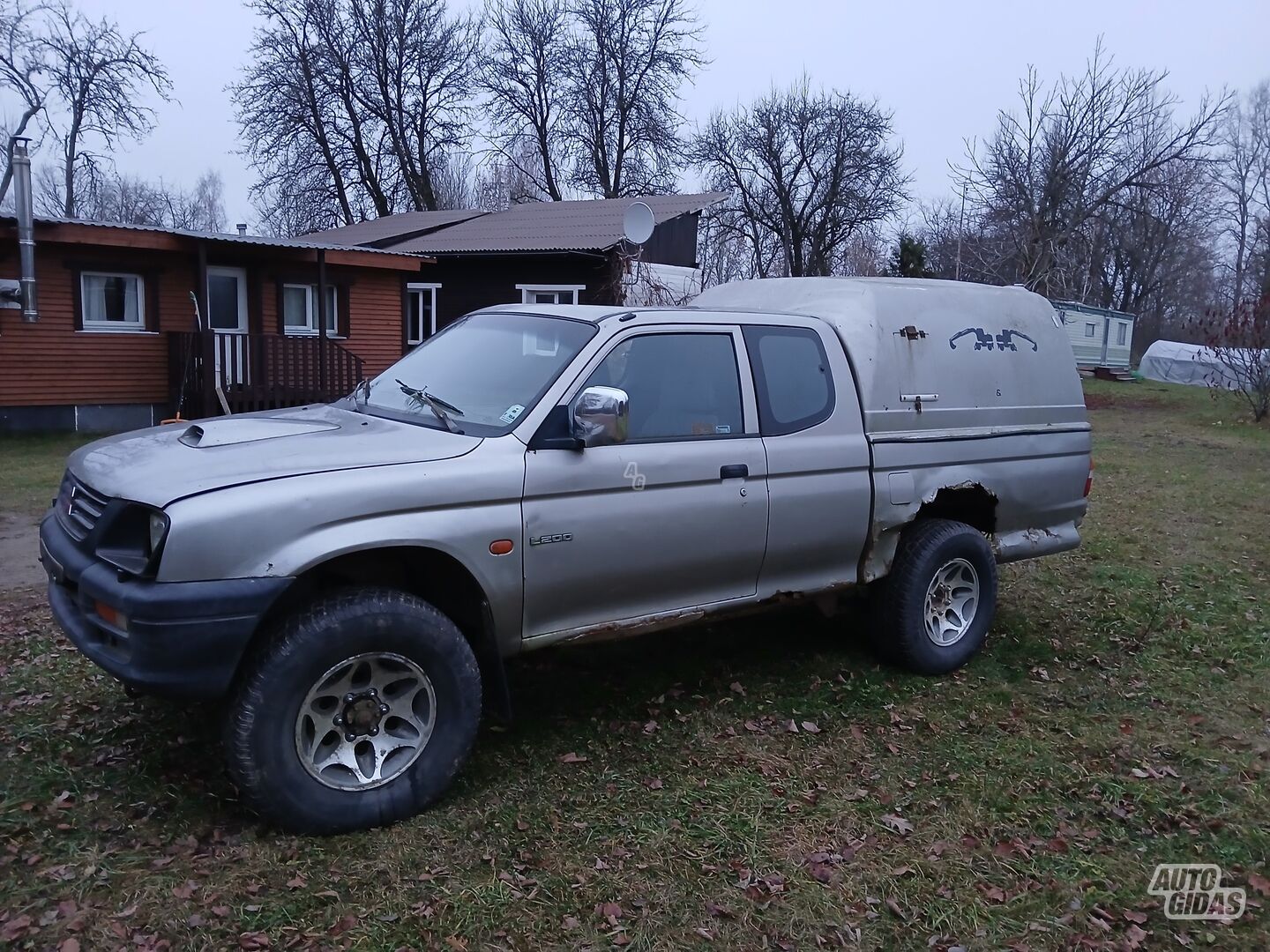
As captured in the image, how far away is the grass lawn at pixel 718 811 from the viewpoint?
317 centimetres

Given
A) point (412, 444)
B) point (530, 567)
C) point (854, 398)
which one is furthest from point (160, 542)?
point (854, 398)

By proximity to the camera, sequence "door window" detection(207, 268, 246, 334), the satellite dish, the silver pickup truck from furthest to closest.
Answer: "door window" detection(207, 268, 246, 334) < the satellite dish < the silver pickup truck

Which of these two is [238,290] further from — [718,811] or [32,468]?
[718,811]

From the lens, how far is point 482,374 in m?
4.38

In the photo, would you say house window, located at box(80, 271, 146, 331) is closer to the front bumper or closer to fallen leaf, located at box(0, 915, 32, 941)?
the front bumper

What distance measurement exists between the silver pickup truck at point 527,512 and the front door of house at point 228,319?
1195cm

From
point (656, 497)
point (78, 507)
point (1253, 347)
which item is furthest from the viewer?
point (1253, 347)

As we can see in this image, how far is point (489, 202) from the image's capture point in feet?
156

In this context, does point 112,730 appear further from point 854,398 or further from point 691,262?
point 691,262

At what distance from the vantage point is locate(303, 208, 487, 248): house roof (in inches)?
1032

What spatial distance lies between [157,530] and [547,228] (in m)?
22.2

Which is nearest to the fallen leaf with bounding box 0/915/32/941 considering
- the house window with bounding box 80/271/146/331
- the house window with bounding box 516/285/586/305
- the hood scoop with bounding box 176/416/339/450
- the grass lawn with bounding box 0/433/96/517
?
the hood scoop with bounding box 176/416/339/450

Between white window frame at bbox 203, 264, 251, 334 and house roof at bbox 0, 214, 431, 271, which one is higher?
house roof at bbox 0, 214, 431, 271

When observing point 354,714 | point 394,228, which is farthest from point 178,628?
point 394,228
